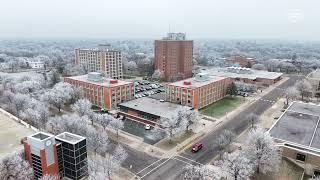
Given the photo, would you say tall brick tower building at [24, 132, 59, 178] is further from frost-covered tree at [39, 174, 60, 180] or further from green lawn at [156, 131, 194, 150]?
green lawn at [156, 131, 194, 150]

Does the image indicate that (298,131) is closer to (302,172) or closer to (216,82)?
(302,172)

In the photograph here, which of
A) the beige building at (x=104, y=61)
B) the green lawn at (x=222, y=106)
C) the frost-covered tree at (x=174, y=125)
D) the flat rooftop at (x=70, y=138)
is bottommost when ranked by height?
the green lawn at (x=222, y=106)

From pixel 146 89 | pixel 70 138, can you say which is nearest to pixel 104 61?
pixel 146 89

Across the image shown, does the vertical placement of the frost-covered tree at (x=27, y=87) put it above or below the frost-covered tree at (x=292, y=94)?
above

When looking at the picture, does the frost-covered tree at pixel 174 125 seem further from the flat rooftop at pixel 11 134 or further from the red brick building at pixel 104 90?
the flat rooftop at pixel 11 134

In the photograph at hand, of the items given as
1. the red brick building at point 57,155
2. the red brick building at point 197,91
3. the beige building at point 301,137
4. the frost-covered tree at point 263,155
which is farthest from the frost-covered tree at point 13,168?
the red brick building at point 197,91

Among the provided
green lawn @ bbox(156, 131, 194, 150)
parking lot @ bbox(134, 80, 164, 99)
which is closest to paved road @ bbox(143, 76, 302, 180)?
green lawn @ bbox(156, 131, 194, 150)
